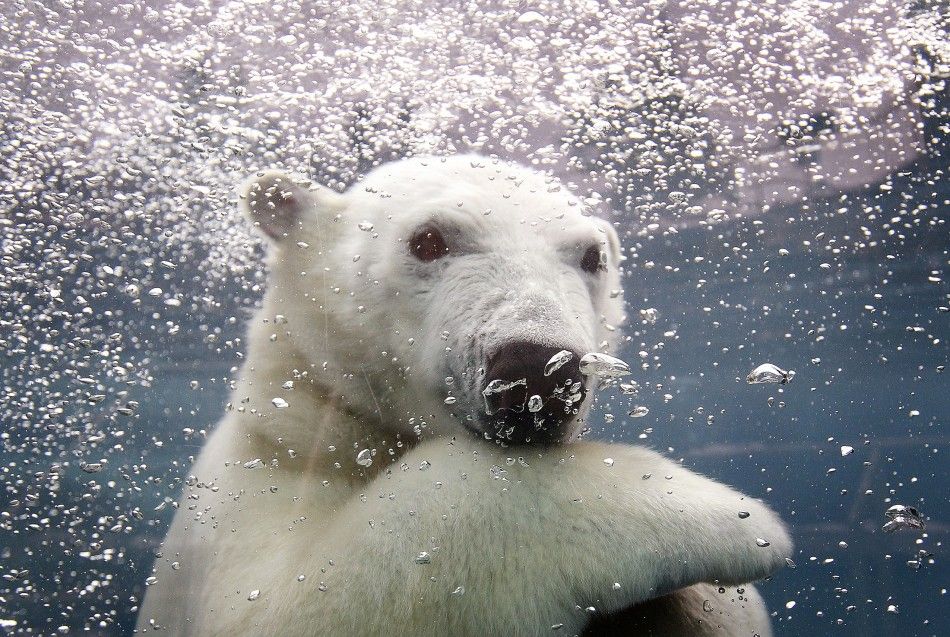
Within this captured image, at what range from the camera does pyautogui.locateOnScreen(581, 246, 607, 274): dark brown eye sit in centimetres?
194

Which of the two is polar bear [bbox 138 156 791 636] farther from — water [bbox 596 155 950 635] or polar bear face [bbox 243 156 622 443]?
water [bbox 596 155 950 635]

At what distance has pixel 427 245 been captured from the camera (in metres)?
1.91

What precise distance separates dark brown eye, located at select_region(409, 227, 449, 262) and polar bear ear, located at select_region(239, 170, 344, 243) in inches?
16.0

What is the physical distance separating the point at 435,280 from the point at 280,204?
59 centimetres

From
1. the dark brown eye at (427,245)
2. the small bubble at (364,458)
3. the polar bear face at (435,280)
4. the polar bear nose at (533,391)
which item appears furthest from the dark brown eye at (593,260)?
the small bubble at (364,458)

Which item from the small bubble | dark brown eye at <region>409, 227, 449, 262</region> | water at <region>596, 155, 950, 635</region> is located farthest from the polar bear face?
water at <region>596, 155, 950, 635</region>

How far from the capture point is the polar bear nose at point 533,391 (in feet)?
4.10

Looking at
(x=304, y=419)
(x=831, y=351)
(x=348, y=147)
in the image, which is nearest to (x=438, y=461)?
(x=304, y=419)

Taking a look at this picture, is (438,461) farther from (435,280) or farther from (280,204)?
(280,204)

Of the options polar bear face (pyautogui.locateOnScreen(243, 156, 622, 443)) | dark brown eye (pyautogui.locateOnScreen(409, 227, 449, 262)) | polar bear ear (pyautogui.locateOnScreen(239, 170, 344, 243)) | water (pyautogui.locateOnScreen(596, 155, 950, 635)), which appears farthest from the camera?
water (pyautogui.locateOnScreen(596, 155, 950, 635))

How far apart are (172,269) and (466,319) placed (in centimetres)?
233

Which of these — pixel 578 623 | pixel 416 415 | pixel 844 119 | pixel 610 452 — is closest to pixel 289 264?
pixel 416 415

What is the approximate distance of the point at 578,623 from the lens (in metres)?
1.22

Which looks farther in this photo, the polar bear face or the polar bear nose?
the polar bear face
